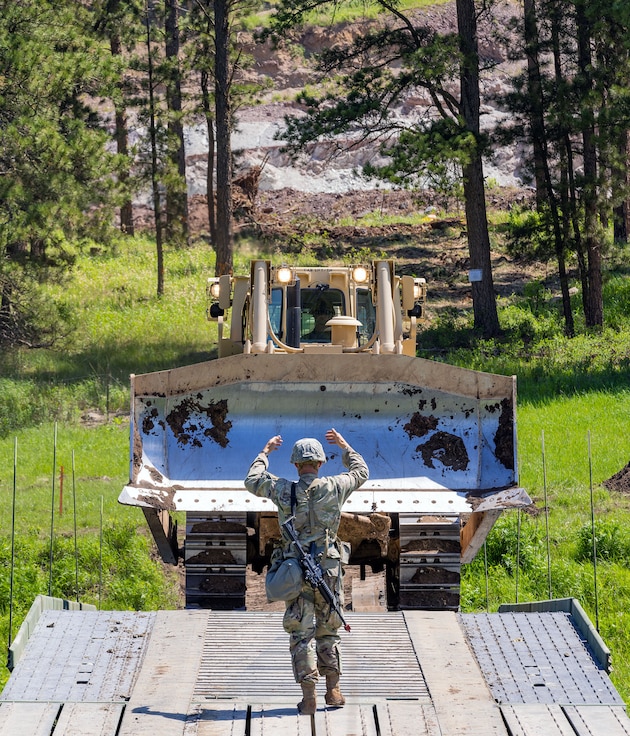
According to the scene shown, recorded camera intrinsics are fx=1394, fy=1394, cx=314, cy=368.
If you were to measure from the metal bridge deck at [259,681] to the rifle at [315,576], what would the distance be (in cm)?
62

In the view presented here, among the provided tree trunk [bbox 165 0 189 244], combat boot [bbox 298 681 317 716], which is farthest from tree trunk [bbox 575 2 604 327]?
combat boot [bbox 298 681 317 716]

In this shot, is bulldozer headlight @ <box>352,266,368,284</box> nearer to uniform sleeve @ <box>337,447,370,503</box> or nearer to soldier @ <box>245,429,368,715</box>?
uniform sleeve @ <box>337,447,370,503</box>

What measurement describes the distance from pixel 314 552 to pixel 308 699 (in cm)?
87

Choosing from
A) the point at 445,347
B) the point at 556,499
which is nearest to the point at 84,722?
the point at 556,499

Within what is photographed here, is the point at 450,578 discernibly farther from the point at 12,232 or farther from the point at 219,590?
the point at 12,232

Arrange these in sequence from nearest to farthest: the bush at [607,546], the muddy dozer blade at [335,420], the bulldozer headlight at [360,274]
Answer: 1. the muddy dozer blade at [335,420]
2. the bulldozer headlight at [360,274]
3. the bush at [607,546]

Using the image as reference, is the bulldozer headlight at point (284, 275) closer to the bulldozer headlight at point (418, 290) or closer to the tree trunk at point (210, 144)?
the bulldozer headlight at point (418, 290)

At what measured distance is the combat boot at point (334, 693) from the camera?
27.3 ft

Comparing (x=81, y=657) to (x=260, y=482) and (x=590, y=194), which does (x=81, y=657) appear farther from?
(x=590, y=194)

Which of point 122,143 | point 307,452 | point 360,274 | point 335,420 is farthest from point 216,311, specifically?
point 122,143

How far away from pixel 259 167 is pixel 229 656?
103 ft

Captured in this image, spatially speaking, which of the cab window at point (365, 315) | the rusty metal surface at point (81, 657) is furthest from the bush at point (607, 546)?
the rusty metal surface at point (81, 657)

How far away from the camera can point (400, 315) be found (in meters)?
13.6

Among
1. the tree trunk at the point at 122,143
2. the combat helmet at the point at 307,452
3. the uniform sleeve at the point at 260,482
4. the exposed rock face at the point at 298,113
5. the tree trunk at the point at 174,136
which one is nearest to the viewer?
the combat helmet at the point at 307,452
